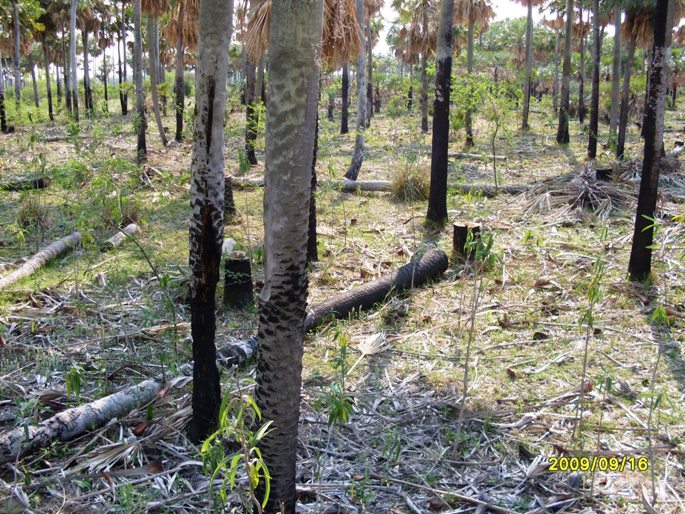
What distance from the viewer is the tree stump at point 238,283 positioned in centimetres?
761

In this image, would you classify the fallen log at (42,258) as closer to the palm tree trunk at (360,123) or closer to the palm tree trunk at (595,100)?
the palm tree trunk at (360,123)

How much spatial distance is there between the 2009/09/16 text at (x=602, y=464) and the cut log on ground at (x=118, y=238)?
7.12 metres

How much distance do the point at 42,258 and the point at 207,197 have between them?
581 centimetres

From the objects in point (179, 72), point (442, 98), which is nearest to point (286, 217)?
point (442, 98)

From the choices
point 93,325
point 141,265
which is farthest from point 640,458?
point 141,265

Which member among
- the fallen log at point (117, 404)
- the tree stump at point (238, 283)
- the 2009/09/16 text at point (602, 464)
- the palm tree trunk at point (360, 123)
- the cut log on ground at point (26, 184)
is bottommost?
the 2009/09/16 text at point (602, 464)

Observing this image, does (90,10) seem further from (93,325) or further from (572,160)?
A: (93,325)

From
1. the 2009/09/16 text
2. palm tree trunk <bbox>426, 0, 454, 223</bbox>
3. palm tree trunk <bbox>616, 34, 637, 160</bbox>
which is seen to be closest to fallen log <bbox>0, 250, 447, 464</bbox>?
the 2009/09/16 text

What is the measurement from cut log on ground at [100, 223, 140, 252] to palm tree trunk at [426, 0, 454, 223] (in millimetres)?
5712

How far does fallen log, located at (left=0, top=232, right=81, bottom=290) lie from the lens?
26.6ft

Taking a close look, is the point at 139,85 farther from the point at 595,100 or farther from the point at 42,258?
the point at 595,100

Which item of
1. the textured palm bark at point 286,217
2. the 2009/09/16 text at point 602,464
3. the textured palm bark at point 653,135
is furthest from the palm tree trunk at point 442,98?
the textured palm bark at point 286,217

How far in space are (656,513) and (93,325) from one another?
19.1ft

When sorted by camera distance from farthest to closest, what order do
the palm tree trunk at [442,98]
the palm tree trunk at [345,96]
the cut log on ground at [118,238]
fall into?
the palm tree trunk at [345,96]
the palm tree trunk at [442,98]
the cut log on ground at [118,238]
